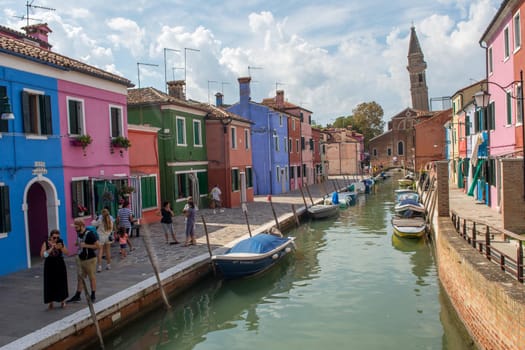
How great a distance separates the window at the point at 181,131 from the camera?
925 inches

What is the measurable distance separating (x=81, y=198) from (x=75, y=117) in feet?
8.06

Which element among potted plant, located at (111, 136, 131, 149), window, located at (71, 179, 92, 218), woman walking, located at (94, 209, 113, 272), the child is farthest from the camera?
potted plant, located at (111, 136, 131, 149)

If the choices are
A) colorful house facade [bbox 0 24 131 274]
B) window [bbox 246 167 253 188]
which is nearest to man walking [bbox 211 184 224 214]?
window [bbox 246 167 253 188]

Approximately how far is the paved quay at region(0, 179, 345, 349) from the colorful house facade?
1114 mm

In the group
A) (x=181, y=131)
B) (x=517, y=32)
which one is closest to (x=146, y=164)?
(x=181, y=131)

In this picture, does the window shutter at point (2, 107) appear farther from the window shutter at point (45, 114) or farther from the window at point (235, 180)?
the window at point (235, 180)

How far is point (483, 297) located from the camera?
7852 mm

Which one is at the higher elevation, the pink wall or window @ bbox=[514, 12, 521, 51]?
window @ bbox=[514, 12, 521, 51]

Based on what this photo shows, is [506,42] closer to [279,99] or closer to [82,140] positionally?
[82,140]

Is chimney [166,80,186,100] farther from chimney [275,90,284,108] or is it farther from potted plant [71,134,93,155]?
chimney [275,90,284,108]

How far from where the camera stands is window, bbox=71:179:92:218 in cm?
1437

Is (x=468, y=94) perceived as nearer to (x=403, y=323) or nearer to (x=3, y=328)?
(x=403, y=323)

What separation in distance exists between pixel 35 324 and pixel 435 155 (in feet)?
160

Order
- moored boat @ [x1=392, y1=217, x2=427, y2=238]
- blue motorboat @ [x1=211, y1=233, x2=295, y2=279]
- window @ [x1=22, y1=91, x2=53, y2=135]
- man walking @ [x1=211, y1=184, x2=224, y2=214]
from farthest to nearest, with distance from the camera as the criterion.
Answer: man walking @ [x1=211, y1=184, x2=224, y2=214] < moored boat @ [x1=392, y1=217, x2=427, y2=238] < blue motorboat @ [x1=211, y1=233, x2=295, y2=279] < window @ [x1=22, y1=91, x2=53, y2=135]
